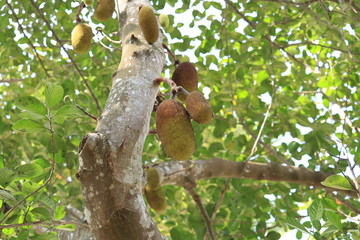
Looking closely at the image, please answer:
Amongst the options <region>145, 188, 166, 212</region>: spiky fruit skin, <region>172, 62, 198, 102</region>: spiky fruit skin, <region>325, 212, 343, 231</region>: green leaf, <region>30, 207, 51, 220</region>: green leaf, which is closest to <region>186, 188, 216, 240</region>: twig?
<region>145, 188, 166, 212</region>: spiky fruit skin

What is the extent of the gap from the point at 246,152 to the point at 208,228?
2.23ft

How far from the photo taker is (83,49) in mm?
1676

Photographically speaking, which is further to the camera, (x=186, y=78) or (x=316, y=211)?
(x=186, y=78)

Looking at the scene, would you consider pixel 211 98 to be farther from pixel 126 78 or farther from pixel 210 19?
pixel 126 78

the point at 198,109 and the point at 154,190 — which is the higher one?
the point at 198,109

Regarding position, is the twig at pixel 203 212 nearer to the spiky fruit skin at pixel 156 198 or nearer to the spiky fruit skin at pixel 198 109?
the spiky fruit skin at pixel 156 198

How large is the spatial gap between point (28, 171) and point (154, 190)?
0.56 meters

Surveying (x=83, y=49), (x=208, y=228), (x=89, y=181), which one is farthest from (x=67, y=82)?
(x=89, y=181)

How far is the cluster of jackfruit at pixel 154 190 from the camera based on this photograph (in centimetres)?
157

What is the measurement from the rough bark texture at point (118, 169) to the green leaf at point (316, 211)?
478 mm

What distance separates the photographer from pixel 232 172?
207 cm

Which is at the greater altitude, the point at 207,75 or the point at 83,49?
the point at 83,49

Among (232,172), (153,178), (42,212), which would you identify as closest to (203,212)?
(232,172)

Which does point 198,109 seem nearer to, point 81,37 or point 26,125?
point 26,125
